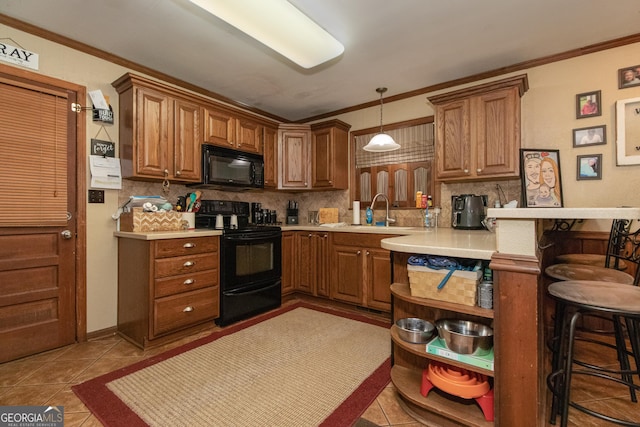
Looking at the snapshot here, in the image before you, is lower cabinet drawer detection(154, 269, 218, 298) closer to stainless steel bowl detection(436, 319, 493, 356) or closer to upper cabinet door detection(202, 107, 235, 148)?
upper cabinet door detection(202, 107, 235, 148)

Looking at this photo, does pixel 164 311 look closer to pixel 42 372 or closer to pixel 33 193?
pixel 42 372

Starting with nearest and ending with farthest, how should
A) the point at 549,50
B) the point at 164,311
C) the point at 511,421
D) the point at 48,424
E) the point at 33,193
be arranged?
the point at 511,421 < the point at 48,424 < the point at 33,193 < the point at 164,311 < the point at 549,50

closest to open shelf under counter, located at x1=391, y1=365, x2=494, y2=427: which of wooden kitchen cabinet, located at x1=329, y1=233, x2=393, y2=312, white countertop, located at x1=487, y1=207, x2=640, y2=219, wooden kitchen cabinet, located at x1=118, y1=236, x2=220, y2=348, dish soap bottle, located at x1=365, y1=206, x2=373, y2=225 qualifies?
white countertop, located at x1=487, y1=207, x2=640, y2=219

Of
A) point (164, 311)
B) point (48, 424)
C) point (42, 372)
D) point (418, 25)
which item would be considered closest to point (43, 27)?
point (164, 311)

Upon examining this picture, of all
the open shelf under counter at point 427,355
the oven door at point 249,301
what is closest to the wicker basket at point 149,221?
the oven door at point 249,301

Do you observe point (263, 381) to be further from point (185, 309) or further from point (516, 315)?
point (516, 315)

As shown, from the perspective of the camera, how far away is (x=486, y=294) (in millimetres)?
1332

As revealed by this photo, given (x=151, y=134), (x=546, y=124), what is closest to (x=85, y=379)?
(x=151, y=134)

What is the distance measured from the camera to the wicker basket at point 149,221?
244 cm

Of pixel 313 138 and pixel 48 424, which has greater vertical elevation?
pixel 313 138

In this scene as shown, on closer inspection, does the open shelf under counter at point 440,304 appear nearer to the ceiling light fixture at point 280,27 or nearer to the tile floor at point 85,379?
the tile floor at point 85,379

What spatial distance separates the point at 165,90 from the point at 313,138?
1820mm

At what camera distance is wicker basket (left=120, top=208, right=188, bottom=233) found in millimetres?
2438

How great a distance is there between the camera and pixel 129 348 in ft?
7.67
